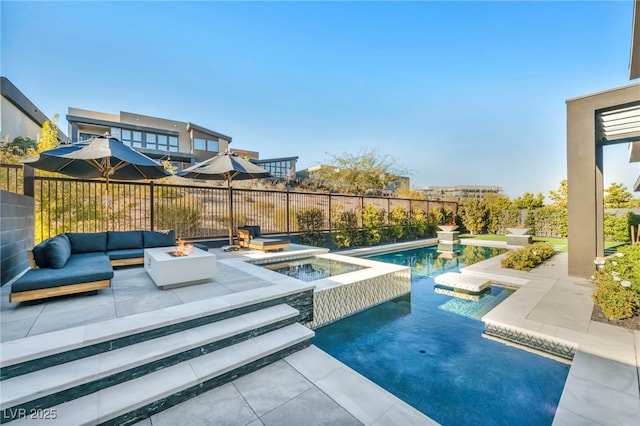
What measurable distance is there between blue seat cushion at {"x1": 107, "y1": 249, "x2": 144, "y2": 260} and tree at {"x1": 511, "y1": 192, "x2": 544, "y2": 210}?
64.5 ft

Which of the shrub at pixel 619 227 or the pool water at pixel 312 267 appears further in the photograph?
the shrub at pixel 619 227

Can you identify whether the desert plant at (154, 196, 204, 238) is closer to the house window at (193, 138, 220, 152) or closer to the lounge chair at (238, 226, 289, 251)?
the lounge chair at (238, 226, 289, 251)

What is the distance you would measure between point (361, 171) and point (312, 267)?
15042 millimetres

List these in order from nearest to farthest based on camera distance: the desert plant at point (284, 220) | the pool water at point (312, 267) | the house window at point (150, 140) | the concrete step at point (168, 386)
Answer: the concrete step at point (168, 386)
the pool water at point (312, 267)
the desert plant at point (284, 220)
the house window at point (150, 140)

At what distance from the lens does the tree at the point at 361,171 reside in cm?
2033

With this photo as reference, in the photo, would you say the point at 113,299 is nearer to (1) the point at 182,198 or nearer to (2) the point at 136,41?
(1) the point at 182,198

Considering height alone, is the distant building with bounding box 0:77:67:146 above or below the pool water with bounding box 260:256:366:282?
above

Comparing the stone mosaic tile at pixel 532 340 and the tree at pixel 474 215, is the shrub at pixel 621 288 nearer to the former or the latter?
the stone mosaic tile at pixel 532 340

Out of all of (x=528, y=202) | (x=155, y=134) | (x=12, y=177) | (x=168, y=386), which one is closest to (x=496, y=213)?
(x=528, y=202)

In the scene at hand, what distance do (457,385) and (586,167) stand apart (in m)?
6.06

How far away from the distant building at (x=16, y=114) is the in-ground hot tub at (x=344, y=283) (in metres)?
14.5

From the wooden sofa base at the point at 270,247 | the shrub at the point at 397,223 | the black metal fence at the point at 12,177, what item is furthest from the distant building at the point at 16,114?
the shrub at the point at 397,223

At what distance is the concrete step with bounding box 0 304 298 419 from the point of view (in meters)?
1.92

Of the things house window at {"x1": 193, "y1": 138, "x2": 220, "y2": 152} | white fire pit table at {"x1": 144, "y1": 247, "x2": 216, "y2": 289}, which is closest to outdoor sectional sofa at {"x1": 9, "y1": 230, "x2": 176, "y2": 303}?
white fire pit table at {"x1": 144, "y1": 247, "x2": 216, "y2": 289}
